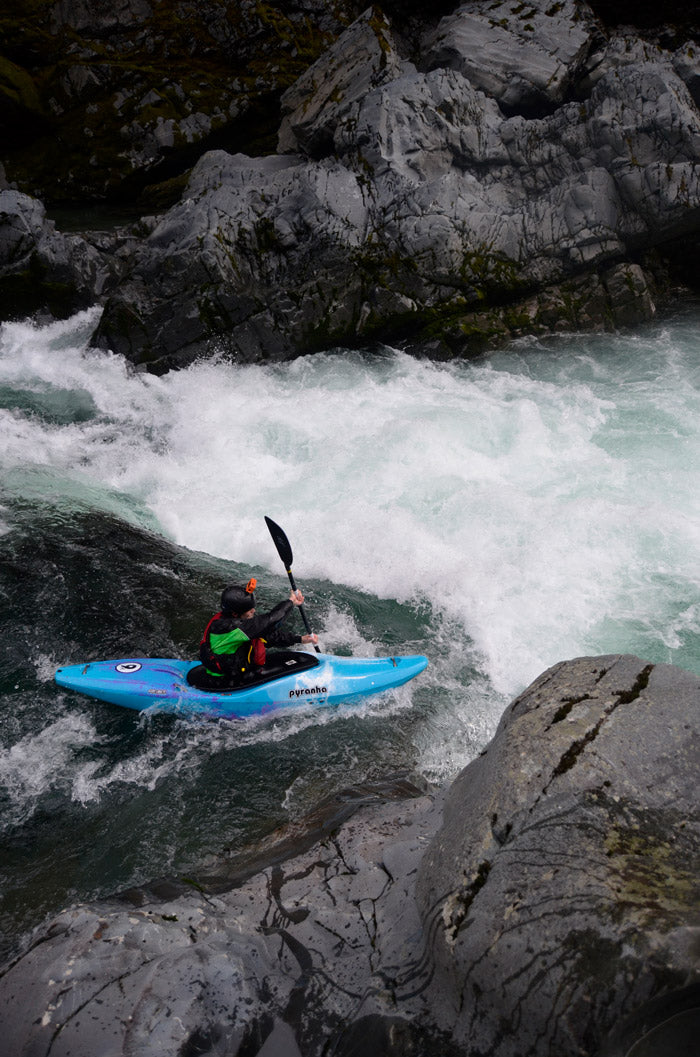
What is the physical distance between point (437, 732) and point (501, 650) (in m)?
1.15

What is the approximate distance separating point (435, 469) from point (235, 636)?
3.94 m

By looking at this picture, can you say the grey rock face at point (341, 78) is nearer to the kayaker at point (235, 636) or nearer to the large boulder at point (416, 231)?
the large boulder at point (416, 231)

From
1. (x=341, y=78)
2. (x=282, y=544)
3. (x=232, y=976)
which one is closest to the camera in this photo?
(x=232, y=976)

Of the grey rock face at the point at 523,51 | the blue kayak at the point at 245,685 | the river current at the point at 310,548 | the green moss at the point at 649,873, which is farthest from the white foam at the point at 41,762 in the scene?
the grey rock face at the point at 523,51

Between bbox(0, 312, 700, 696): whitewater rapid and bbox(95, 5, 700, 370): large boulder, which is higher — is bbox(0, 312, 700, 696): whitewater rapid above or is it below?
below

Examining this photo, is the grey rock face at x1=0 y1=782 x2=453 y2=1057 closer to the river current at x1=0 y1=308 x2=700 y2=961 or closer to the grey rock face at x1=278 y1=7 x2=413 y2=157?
the river current at x1=0 y1=308 x2=700 y2=961

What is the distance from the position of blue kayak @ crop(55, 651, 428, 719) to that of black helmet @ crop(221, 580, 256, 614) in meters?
0.59

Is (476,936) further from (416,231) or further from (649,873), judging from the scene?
(416,231)

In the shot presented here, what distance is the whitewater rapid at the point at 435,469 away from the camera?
6.33 metres

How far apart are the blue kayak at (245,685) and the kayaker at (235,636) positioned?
0.10 meters

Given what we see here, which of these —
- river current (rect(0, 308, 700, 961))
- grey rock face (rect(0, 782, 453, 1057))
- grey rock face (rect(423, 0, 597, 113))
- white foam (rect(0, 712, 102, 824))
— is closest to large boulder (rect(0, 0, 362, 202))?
grey rock face (rect(423, 0, 597, 113))

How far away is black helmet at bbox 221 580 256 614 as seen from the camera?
4988 millimetres

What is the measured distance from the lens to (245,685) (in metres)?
5.21

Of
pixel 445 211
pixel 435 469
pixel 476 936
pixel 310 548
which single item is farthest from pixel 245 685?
pixel 445 211
